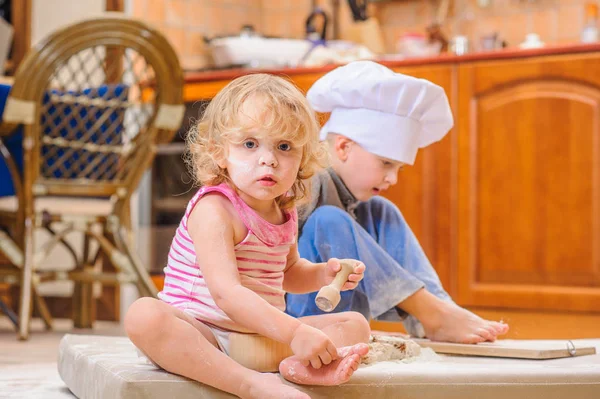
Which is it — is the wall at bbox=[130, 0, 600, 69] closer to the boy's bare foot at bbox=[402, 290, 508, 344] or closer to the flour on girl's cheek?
the boy's bare foot at bbox=[402, 290, 508, 344]

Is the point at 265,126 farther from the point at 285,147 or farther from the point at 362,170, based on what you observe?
the point at 362,170

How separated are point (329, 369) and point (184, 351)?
172 millimetres

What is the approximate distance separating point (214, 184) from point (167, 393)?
0.28 m

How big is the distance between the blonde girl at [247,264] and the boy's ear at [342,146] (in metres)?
0.35

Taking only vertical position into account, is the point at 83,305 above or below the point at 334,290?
below

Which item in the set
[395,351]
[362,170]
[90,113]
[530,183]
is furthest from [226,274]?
[530,183]

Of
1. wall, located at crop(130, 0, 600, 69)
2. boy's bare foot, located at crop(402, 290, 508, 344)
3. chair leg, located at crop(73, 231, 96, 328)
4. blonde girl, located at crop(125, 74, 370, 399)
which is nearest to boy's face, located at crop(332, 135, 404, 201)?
boy's bare foot, located at crop(402, 290, 508, 344)

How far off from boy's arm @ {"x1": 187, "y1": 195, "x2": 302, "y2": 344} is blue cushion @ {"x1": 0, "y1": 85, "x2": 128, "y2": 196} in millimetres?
→ 1366

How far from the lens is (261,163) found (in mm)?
1100

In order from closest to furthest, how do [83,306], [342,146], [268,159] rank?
[268,159] → [342,146] → [83,306]

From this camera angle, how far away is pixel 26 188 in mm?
2270

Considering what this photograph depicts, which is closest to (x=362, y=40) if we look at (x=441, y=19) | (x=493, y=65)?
(x=441, y=19)

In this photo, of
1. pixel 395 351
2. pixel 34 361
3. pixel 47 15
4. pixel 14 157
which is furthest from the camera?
pixel 47 15

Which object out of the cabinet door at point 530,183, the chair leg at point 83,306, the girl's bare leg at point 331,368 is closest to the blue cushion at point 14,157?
the chair leg at point 83,306
